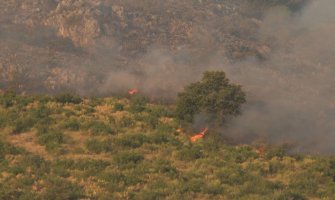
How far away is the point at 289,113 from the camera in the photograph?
176ft

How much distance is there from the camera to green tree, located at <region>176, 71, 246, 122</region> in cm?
3967

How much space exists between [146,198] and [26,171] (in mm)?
6207

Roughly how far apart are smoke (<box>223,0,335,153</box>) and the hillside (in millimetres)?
8127

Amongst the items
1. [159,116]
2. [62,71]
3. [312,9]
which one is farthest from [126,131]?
[312,9]

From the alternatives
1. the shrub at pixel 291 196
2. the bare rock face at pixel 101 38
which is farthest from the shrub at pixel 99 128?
the bare rock face at pixel 101 38

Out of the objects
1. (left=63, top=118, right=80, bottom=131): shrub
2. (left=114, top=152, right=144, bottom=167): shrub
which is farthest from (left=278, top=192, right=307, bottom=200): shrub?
(left=63, top=118, right=80, bottom=131): shrub

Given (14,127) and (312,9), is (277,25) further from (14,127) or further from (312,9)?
(14,127)

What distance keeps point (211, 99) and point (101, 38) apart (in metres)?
41.9

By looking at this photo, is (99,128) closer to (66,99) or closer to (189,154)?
(189,154)

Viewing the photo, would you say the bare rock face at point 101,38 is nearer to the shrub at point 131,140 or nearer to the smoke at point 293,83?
the smoke at point 293,83

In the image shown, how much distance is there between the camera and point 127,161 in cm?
2805

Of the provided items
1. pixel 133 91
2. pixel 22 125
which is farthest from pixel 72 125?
pixel 133 91

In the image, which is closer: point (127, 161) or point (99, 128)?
point (127, 161)

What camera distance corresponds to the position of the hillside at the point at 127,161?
24.5m
